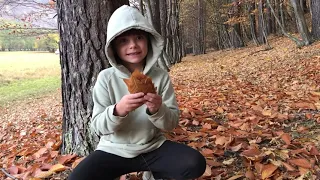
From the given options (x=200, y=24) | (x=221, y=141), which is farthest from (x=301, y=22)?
(x=200, y=24)

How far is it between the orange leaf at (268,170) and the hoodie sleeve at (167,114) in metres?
0.75

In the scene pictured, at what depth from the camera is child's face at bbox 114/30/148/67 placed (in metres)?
2.19

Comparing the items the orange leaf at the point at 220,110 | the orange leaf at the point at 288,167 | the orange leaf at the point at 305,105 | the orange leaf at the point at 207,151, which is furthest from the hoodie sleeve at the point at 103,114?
the orange leaf at the point at 305,105

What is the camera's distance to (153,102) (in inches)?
71.4

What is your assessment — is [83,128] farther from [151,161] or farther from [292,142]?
[292,142]

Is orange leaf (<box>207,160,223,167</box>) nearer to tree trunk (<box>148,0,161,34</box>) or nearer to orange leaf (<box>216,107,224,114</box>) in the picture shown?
orange leaf (<box>216,107,224,114</box>)

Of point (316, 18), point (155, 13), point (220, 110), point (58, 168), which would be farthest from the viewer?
point (155, 13)

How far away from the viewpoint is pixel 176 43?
53.3ft

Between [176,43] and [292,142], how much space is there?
13.8 m

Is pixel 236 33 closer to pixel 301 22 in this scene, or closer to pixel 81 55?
pixel 301 22

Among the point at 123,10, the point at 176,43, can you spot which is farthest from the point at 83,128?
the point at 176,43

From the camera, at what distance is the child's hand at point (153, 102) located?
1.77 m

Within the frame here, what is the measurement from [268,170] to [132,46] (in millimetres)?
1329

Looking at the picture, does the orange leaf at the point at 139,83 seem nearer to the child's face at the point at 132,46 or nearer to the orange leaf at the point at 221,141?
the child's face at the point at 132,46
